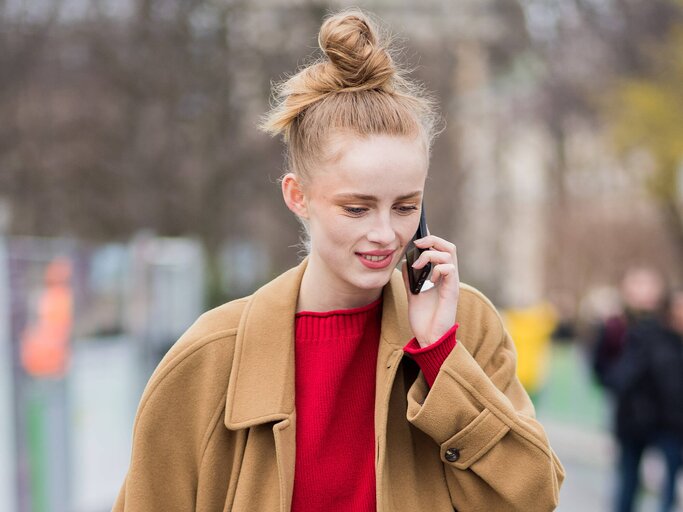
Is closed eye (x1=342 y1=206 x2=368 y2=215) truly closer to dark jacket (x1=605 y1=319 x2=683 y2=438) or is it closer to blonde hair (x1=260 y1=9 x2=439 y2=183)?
blonde hair (x1=260 y1=9 x2=439 y2=183)

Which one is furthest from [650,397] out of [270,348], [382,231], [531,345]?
[531,345]

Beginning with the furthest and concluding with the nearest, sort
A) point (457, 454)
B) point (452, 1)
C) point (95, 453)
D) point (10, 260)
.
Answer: point (452, 1)
point (95, 453)
point (10, 260)
point (457, 454)

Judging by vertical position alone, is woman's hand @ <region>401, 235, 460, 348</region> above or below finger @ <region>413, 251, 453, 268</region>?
below

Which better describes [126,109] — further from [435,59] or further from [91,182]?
[435,59]

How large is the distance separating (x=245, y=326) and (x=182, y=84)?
17.2 meters

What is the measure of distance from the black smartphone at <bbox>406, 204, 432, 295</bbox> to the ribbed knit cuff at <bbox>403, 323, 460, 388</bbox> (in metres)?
0.13

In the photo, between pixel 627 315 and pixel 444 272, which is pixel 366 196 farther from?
pixel 627 315

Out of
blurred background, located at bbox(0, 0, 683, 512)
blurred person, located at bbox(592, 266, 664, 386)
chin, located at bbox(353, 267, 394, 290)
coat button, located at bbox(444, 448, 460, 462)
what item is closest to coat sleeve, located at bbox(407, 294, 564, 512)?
coat button, located at bbox(444, 448, 460, 462)

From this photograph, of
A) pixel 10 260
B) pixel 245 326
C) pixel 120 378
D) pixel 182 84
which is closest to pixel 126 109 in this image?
pixel 182 84

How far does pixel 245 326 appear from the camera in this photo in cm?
268

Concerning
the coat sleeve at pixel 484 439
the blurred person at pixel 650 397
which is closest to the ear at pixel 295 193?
the coat sleeve at pixel 484 439

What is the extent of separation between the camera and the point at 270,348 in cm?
265

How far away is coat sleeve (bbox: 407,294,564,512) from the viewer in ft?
8.11

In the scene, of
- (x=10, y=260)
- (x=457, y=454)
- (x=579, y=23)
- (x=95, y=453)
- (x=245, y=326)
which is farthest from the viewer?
(x=579, y=23)
